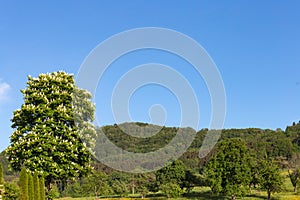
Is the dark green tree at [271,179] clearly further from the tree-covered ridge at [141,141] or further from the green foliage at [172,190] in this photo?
the tree-covered ridge at [141,141]

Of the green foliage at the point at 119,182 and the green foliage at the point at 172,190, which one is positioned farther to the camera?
the green foliage at the point at 119,182

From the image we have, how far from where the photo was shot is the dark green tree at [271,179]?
4891 centimetres

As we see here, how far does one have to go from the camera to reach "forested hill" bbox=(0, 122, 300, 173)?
1548 inches

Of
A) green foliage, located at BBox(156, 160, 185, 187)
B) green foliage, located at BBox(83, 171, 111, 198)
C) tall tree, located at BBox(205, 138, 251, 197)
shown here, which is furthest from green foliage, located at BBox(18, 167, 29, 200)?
green foliage, located at BBox(83, 171, 111, 198)

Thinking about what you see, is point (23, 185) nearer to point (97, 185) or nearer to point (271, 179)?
point (271, 179)

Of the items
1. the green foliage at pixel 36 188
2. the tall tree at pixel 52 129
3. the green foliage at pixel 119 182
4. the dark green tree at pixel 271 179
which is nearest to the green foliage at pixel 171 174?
the green foliage at pixel 119 182

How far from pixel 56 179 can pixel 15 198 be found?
3684 mm

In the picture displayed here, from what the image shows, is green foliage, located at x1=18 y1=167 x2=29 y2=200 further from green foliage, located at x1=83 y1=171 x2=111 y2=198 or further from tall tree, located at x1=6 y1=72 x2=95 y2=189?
green foliage, located at x1=83 y1=171 x2=111 y2=198

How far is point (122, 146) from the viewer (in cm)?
4412

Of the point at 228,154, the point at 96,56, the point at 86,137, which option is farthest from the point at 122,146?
the point at 96,56

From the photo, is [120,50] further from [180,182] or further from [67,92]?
[180,182]

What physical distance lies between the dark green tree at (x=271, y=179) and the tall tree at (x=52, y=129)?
111 feet

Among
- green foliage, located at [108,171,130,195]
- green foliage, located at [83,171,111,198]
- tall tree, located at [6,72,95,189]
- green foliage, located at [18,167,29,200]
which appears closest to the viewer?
green foliage, located at [18,167,29,200]

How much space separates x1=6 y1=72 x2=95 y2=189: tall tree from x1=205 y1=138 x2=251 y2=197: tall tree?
3224 centimetres
